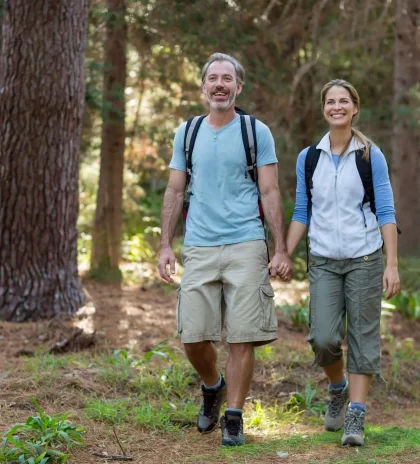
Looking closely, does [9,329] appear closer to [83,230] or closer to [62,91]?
[62,91]

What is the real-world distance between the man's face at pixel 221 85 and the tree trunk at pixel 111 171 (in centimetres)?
709

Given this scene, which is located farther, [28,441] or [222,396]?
[222,396]

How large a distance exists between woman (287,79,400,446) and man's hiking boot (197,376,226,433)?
748 millimetres

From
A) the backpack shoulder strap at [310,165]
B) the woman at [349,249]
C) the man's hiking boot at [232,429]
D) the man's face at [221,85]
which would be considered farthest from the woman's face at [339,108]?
the man's hiking boot at [232,429]

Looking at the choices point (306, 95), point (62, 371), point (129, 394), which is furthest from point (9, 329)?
point (306, 95)

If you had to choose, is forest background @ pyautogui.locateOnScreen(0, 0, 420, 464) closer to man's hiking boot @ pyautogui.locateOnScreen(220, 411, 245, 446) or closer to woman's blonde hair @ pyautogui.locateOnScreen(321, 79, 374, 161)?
man's hiking boot @ pyautogui.locateOnScreen(220, 411, 245, 446)

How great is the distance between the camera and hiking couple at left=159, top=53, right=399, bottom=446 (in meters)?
5.17

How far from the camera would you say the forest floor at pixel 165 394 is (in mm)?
5027

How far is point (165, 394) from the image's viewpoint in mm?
→ 6305

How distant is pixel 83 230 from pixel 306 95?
6.52 meters

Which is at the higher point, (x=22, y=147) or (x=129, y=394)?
(x=22, y=147)

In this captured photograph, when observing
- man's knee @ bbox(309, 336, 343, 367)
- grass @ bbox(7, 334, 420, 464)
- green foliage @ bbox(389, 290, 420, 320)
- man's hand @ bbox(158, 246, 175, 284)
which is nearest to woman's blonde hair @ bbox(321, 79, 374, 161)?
man's knee @ bbox(309, 336, 343, 367)

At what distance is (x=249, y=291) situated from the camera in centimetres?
515

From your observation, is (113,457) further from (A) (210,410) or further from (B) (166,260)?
(B) (166,260)
